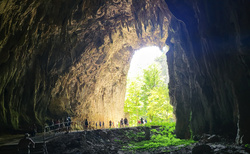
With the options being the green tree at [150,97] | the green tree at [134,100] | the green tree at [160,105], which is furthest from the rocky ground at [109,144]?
the green tree at [134,100]

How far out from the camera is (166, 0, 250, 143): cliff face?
8172 millimetres

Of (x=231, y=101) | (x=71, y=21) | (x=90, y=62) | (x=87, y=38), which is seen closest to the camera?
(x=231, y=101)

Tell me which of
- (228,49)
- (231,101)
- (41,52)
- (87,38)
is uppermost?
(87,38)

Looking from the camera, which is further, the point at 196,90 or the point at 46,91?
the point at 46,91

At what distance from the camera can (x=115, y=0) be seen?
756 inches

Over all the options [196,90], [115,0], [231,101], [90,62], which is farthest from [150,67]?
[231,101]

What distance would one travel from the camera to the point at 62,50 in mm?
21156

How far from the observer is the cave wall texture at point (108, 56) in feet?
29.7

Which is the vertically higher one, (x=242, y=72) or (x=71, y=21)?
(x=71, y=21)

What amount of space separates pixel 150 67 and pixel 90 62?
13495 mm

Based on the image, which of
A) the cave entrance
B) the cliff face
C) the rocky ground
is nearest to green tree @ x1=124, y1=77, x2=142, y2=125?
the cave entrance

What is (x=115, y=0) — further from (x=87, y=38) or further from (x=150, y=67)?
(x=150, y=67)

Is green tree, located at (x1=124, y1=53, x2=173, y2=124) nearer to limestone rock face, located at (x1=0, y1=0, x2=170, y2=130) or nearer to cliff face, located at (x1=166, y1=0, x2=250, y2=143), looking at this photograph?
limestone rock face, located at (x1=0, y1=0, x2=170, y2=130)

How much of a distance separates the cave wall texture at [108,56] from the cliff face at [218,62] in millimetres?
44
